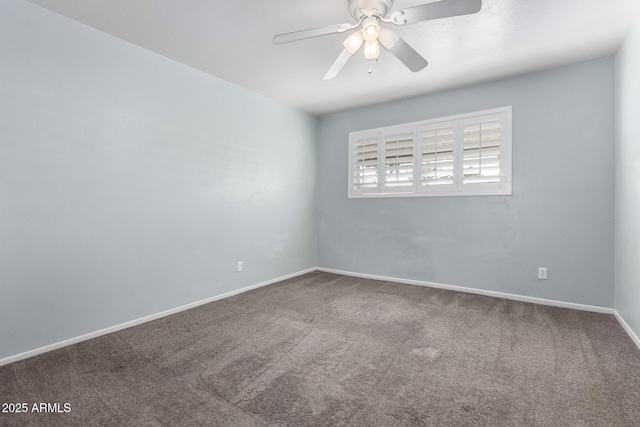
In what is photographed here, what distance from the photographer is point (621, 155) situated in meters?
2.71

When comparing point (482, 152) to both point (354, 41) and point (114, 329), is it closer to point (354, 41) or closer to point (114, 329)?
point (354, 41)

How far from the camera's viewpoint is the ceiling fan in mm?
1653

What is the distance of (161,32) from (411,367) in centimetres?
317

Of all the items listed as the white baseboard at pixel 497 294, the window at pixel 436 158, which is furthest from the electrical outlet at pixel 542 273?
the window at pixel 436 158

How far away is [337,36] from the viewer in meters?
2.51

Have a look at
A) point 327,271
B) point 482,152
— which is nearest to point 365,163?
point 482,152

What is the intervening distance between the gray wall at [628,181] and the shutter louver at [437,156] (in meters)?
1.49

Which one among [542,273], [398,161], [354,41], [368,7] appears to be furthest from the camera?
[398,161]

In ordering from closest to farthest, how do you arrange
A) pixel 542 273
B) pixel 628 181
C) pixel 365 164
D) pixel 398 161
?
1. pixel 628 181
2. pixel 542 273
3. pixel 398 161
4. pixel 365 164

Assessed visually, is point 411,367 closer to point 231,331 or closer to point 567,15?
point 231,331

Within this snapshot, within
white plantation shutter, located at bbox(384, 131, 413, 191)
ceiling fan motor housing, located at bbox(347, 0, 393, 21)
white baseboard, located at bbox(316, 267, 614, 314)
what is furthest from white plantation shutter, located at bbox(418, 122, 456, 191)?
ceiling fan motor housing, located at bbox(347, 0, 393, 21)

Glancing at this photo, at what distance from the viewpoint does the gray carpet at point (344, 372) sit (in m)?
1.52

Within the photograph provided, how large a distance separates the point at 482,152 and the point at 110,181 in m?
3.80

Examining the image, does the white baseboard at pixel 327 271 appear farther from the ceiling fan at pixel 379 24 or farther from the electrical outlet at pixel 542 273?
the ceiling fan at pixel 379 24
